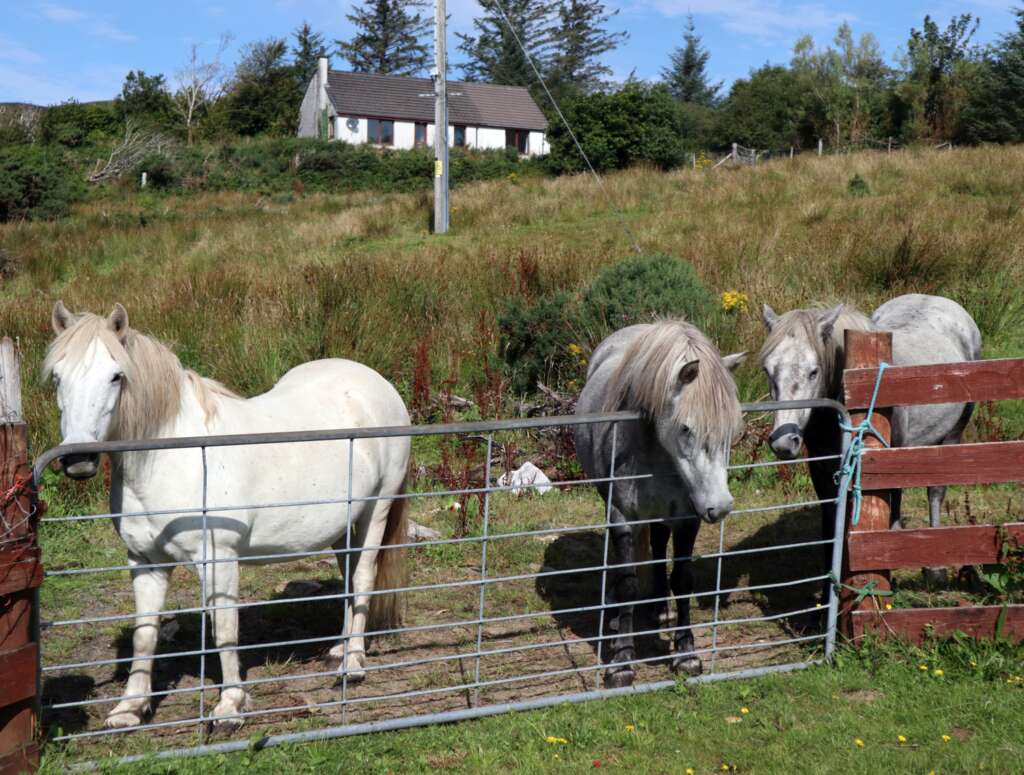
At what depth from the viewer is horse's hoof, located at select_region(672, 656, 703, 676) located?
13.2 feet

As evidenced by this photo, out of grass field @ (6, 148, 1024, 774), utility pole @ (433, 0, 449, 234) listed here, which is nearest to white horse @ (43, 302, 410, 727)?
grass field @ (6, 148, 1024, 774)

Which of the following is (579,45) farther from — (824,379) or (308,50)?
(824,379)

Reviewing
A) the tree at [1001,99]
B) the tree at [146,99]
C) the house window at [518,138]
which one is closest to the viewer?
the tree at [1001,99]

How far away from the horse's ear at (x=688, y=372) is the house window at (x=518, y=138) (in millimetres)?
50133

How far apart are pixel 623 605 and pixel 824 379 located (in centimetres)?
165

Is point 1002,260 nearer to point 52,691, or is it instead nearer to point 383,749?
point 383,749

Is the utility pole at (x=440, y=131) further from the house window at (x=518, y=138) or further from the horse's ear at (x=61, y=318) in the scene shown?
the house window at (x=518, y=138)

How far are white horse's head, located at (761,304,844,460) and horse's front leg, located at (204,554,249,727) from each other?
2.66 metres

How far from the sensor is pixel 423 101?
1957 inches

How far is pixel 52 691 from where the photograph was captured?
3938 mm

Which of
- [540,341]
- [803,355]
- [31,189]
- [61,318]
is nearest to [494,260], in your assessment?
[540,341]

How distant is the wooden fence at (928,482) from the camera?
156 inches

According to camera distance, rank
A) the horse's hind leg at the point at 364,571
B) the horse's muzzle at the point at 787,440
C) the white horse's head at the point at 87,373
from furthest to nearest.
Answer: the horse's hind leg at the point at 364,571, the horse's muzzle at the point at 787,440, the white horse's head at the point at 87,373

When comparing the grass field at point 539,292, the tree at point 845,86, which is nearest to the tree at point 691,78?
the tree at point 845,86
